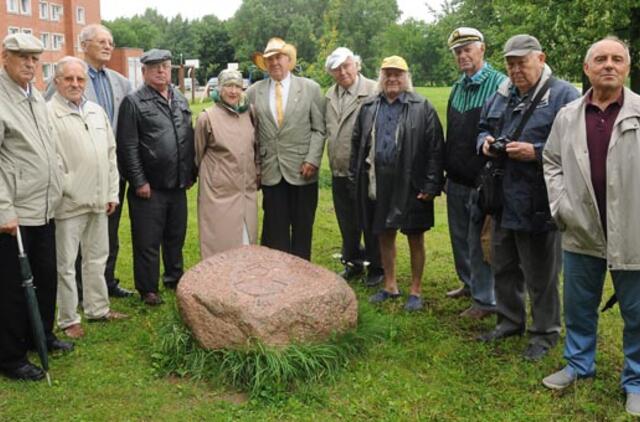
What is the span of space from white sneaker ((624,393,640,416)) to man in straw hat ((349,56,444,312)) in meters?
2.24

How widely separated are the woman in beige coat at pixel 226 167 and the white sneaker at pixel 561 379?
3.05 metres

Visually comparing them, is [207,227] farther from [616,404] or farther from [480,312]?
[616,404]

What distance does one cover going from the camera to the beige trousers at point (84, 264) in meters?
5.37

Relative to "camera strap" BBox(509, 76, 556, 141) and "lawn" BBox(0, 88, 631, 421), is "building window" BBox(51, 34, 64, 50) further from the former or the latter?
"camera strap" BBox(509, 76, 556, 141)

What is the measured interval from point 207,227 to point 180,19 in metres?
99.8

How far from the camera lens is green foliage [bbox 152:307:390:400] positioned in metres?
4.48

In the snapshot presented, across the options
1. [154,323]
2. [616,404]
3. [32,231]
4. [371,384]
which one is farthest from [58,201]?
[616,404]

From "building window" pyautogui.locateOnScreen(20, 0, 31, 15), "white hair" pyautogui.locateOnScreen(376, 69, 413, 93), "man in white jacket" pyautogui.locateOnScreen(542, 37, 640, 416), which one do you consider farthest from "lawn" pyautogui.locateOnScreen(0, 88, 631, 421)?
"building window" pyautogui.locateOnScreen(20, 0, 31, 15)

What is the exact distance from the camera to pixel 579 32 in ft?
50.6

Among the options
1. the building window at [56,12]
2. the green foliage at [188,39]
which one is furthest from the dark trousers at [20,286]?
the green foliage at [188,39]

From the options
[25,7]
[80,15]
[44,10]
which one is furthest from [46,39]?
[80,15]

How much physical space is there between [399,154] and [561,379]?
7.34 feet

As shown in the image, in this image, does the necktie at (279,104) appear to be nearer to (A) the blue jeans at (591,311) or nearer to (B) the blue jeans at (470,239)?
(B) the blue jeans at (470,239)

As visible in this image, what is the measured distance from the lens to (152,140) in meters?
5.99
